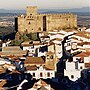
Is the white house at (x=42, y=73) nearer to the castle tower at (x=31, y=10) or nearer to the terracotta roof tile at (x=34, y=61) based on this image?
the terracotta roof tile at (x=34, y=61)

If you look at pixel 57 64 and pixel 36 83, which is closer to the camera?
pixel 36 83

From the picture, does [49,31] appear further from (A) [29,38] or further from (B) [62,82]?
(B) [62,82]

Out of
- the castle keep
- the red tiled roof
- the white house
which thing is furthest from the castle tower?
the white house

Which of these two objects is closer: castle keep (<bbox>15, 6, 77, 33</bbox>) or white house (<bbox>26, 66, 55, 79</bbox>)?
white house (<bbox>26, 66, 55, 79</bbox>)

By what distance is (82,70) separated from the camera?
34.9 meters

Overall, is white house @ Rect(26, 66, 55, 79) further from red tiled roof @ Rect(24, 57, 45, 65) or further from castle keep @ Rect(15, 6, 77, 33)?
castle keep @ Rect(15, 6, 77, 33)

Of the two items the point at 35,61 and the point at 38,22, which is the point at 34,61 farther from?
the point at 38,22

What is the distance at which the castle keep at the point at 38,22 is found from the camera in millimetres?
60031

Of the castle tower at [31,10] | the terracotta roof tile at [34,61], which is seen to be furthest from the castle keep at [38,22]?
the terracotta roof tile at [34,61]

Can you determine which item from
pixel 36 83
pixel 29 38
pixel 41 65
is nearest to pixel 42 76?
pixel 41 65

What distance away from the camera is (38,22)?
197 feet

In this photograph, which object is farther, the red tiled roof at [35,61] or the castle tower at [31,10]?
the castle tower at [31,10]

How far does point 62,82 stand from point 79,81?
1.52 m

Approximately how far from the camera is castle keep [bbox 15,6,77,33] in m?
60.0
